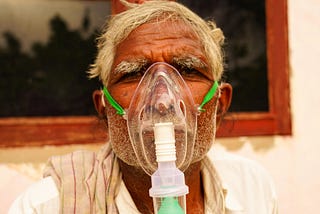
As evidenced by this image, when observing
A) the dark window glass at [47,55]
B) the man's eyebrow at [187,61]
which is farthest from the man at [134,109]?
the dark window glass at [47,55]

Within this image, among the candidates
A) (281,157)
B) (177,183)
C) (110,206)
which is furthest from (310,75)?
(177,183)

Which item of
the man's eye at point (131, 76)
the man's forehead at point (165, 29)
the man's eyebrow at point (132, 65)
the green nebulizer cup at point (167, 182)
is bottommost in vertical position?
the green nebulizer cup at point (167, 182)

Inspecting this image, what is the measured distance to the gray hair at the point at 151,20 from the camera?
6.47 ft

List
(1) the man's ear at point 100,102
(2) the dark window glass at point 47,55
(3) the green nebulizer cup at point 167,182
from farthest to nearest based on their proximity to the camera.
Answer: (2) the dark window glass at point 47,55 < (1) the man's ear at point 100,102 < (3) the green nebulizer cup at point 167,182

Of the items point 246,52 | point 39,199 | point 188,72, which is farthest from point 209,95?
point 246,52

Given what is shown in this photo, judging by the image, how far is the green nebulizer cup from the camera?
1.47 m

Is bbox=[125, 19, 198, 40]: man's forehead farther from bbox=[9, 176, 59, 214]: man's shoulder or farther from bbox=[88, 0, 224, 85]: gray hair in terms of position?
bbox=[9, 176, 59, 214]: man's shoulder

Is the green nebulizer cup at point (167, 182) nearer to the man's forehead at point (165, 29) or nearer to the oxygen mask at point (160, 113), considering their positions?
the oxygen mask at point (160, 113)

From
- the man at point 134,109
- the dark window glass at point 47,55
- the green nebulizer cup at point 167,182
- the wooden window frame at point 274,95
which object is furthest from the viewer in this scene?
the wooden window frame at point 274,95

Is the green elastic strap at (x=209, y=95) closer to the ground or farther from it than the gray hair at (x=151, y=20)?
closer to the ground

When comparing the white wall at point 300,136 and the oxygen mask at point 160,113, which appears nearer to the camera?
the oxygen mask at point 160,113

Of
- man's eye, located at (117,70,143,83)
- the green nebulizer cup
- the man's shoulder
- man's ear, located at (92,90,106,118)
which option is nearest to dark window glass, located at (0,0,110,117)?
man's ear, located at (92,90,106,118)

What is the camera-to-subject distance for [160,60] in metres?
1.89

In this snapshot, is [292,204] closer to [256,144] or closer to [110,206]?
[256,144]
